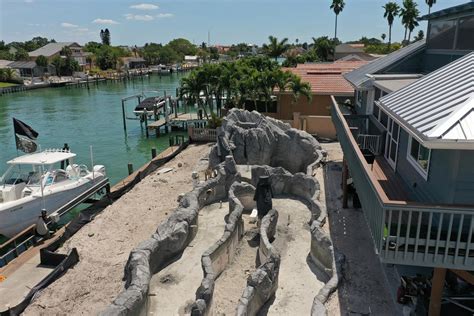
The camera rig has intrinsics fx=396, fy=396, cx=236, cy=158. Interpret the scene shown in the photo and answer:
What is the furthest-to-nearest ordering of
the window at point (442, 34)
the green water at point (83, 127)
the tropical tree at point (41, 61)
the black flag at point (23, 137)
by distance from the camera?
the tropical tree at point (41, 61) → the green water at point (83, 127) → the black flag at point (23, 137) → the window at point (442, 34)

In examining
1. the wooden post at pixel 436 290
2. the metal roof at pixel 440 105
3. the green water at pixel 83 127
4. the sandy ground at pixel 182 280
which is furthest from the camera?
the green water at pixel 83 127

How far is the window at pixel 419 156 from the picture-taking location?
10.1 metres

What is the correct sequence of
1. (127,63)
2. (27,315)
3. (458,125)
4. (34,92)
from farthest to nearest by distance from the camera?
(127,63) → (34,92) → (27,315) → (458,125)

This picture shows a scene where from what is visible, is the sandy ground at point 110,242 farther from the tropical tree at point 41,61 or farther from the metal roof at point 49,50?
the metal roof at point 49,50

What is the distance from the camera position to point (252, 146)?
80.5ft

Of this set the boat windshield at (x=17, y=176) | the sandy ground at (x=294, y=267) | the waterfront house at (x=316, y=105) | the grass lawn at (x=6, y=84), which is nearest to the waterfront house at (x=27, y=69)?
the grass lawn at (x=6, y=84)

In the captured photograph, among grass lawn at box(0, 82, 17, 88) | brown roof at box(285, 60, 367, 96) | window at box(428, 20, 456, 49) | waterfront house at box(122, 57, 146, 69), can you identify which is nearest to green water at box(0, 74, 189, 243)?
grass lawn at box(0, 82, 17, 88)

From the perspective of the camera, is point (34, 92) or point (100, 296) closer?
point (100, 296)

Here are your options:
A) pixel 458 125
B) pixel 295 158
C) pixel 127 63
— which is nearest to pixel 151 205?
pixel 295 158

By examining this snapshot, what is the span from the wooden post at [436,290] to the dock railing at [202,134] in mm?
27208

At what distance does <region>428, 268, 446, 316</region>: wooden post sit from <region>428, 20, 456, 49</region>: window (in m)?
9.02

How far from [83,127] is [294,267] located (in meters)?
42.7

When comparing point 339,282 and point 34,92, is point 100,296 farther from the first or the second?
point 34,92

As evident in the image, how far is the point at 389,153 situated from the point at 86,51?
14127cm
